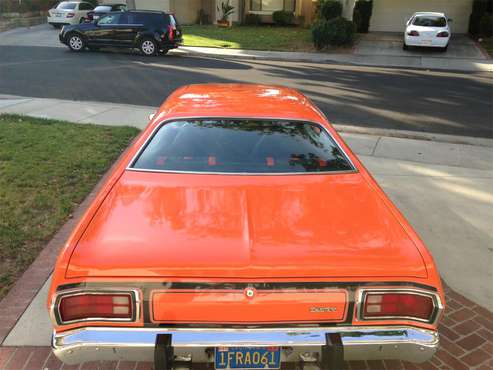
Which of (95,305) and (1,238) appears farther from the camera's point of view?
(1,238)

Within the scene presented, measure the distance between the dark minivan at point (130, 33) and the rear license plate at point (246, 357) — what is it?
55.9ft

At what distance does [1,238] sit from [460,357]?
3919 millimetres

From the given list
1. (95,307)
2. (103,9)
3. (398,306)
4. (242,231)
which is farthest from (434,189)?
(103,9)

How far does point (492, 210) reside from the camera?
17.1ft

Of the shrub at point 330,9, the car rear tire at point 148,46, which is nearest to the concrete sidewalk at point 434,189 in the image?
the car rear tire at point 148,46

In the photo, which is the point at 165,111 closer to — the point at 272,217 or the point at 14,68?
the point at 272,217

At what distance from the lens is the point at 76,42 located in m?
18.5

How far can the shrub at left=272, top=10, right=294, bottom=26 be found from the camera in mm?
27156

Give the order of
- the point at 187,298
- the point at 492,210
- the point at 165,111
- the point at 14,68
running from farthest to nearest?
the point at 14,68 < the point at 492,210 < the point at 165,111 < the point at 187,298

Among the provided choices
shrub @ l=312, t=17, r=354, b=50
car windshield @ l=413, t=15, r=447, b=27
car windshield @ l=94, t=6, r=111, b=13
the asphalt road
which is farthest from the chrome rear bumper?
car windshield @ l=94, t=6, r=111, b=13

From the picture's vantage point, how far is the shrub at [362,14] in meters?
24.4

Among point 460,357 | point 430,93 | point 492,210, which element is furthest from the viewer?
point 430,93

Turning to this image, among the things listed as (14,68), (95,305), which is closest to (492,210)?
(95,305)

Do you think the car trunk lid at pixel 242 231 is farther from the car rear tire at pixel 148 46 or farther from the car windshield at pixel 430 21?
the car windshield at pixel 430 21
